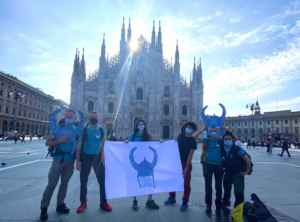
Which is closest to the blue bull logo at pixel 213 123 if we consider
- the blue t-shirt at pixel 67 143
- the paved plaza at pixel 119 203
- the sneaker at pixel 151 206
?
the paved plaza at pixel 119 203

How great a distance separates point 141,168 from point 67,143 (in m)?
1.54

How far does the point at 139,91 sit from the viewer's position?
4294cm

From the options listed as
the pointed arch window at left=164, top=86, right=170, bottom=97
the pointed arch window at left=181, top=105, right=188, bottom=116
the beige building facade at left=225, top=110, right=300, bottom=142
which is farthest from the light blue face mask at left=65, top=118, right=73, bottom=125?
the beige building facade at left=225, top=110, right=300, bottom=142

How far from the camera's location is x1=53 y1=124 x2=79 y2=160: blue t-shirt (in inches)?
160

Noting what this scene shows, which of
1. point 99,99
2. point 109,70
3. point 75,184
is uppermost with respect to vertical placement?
point 109,70

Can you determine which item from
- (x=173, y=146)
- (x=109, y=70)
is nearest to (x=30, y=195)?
(x=173, y=146)

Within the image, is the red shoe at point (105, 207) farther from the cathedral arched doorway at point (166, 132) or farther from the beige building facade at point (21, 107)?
the beige building facade at point (21, 107)

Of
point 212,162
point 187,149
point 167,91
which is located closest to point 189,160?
point 187,149

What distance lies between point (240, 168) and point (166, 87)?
1577 inches

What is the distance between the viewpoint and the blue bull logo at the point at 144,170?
4.40 metres

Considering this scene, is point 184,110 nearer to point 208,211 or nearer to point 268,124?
point 208,211

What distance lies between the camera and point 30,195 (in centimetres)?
524

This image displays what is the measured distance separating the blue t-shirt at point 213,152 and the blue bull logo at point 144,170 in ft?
3.62

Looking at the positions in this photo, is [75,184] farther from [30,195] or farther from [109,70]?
[109,70]
